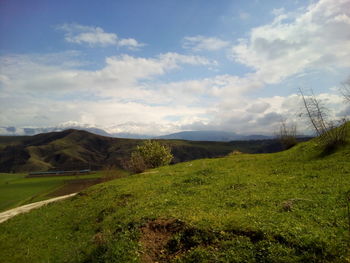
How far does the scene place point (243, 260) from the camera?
440 inches

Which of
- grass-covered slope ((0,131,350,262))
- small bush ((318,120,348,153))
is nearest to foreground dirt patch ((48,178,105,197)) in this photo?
grass-covered slope ((0,131,350,262))

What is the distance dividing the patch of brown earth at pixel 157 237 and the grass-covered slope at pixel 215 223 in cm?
6

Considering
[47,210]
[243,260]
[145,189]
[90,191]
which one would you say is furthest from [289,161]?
[47,210]

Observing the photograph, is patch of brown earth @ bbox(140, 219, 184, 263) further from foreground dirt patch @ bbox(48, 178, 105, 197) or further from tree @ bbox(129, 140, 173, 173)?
foreground dirt patch @ bbox(48, 178, 105, 197)

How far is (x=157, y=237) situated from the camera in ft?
48.7

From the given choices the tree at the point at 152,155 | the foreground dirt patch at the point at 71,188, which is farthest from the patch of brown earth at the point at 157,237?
the foreground dirt patch at the point at 71,188

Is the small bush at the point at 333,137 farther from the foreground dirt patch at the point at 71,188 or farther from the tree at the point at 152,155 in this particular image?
the foreground dirt patch at the point at 71,188

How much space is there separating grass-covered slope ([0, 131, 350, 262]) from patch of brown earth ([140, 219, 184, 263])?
6cm

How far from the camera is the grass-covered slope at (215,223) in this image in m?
11.6

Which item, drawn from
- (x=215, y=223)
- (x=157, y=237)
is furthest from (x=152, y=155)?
(x=215, y=223)

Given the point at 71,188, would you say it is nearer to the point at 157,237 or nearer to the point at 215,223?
the point at 157,237

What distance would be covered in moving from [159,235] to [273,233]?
6.52 meters

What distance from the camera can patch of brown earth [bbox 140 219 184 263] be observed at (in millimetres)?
13312

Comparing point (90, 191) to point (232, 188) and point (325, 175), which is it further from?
point (325, 175)
